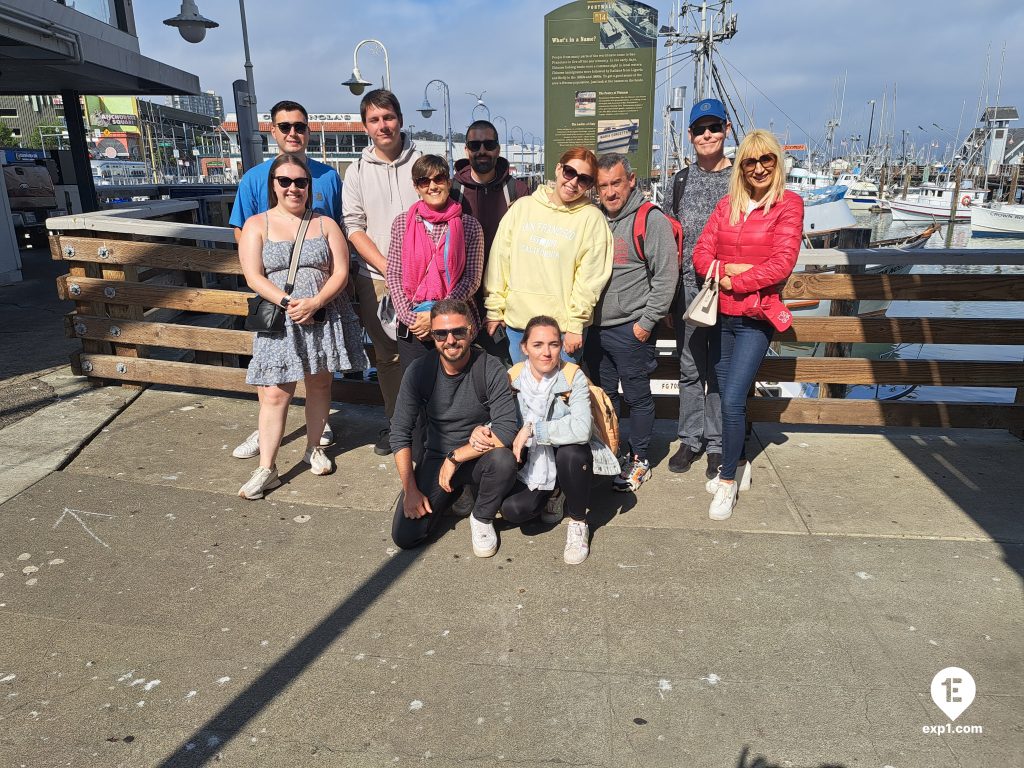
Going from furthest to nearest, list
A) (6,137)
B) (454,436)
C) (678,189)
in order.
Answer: (6,137)
(678,189)
(454,436)

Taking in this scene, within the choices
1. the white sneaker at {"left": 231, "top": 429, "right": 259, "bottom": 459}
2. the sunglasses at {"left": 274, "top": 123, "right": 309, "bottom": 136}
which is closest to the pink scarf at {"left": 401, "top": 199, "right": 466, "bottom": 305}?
the sunglasses at {"left": 274, "top": 123, "right": 309, "bottom": 136}

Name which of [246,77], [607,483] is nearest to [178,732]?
[607,483]

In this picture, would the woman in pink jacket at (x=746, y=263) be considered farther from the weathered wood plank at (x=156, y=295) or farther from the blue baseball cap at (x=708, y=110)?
the weathered wood plank at (x=156, y=295)

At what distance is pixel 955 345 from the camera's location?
8070 mm

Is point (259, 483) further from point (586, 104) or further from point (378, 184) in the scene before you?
point (586, 104)

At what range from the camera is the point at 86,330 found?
5.38 m

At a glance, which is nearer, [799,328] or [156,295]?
[799,328]

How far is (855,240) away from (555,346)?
377 cm

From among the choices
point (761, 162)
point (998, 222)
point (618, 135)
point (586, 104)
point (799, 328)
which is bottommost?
point (998, 222)

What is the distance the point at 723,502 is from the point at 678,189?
188 cm

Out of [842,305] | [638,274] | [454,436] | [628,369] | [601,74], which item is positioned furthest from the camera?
[601,74]

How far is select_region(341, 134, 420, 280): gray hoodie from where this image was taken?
13.4 ft

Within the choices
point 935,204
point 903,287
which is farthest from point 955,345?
point 935,204

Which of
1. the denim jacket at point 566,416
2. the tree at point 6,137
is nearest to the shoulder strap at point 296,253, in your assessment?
the denim jacket at point 566,416
